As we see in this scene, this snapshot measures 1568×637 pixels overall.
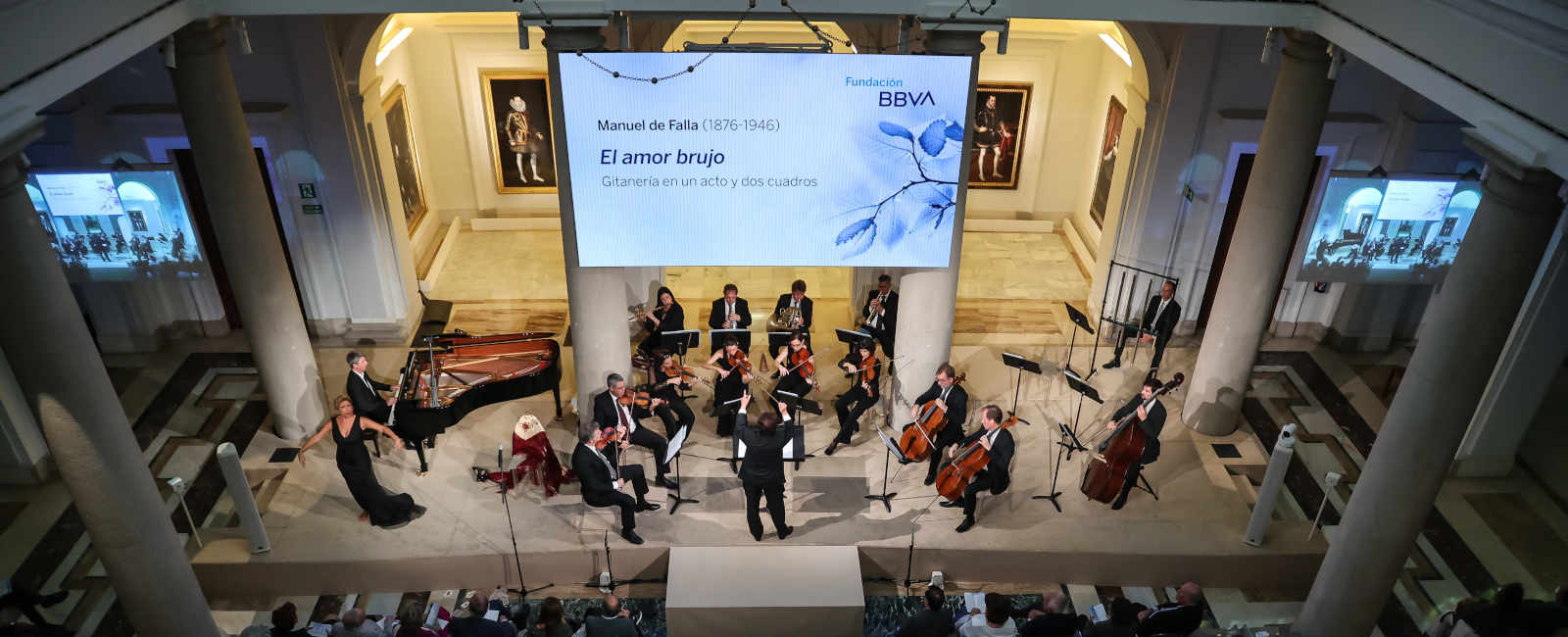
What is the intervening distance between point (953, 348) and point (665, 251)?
435cm

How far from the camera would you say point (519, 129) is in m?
14.1

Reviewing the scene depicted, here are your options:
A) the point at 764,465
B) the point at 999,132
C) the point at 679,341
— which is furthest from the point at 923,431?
the point at 999,132

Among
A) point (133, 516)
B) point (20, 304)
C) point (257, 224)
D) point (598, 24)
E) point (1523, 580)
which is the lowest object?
point (1523, 580)

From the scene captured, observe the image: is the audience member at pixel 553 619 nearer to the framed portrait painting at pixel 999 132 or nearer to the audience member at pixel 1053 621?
the audience member at pixel 1053 621

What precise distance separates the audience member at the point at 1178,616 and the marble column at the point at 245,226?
7.65 meters

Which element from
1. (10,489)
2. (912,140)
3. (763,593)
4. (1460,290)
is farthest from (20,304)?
(1460,290)

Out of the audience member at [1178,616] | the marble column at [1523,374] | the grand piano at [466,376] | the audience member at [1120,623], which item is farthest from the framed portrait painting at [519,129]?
the marble column at [1523,374]

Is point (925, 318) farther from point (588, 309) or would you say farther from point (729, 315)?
point (588, 309)

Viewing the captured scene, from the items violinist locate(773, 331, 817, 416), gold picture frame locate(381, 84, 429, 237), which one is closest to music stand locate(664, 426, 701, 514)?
violinist locate(773, 331, 817, 416)

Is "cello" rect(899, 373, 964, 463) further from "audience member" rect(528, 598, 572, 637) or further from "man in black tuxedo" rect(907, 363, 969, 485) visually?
"audience member" rect(528, 598, 572, 637)

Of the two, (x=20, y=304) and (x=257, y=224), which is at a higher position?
(x=20, y=304)

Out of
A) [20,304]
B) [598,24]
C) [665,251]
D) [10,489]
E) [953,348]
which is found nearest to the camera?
[20,304]

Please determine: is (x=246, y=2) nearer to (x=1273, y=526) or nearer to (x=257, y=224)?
(x=257, y=224)

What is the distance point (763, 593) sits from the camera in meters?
7.95
